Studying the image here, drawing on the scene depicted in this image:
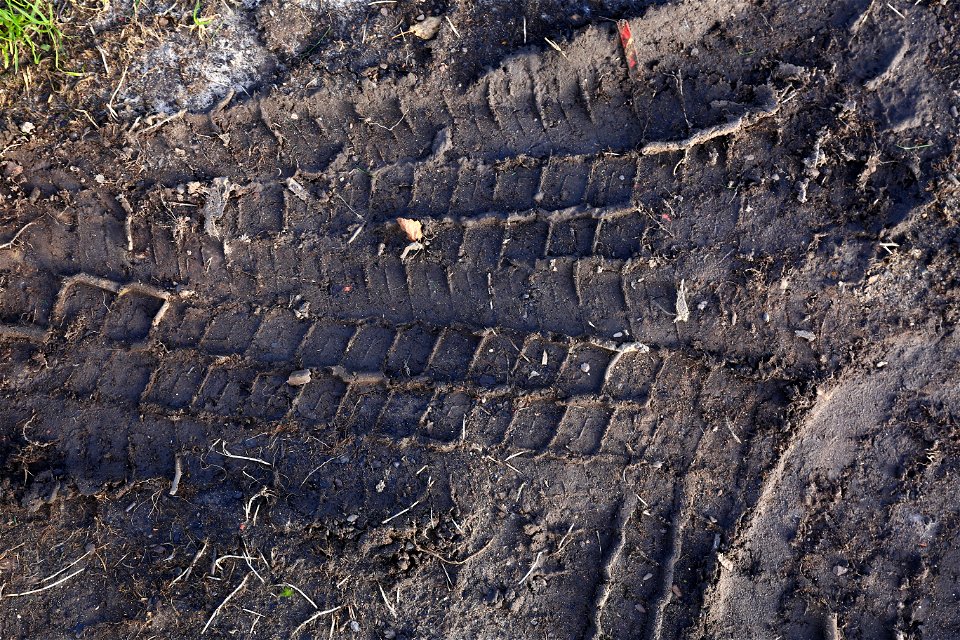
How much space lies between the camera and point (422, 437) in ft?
9.50

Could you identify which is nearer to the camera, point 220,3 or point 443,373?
point 443,373

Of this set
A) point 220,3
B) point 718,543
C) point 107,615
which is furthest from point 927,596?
point 220,3

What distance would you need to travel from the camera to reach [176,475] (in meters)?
2.90

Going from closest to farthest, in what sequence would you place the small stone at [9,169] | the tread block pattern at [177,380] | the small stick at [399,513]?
1. the small stick at [399,513]
2. the tread block pattern at [177,380]
3. the small stone at [9,169]

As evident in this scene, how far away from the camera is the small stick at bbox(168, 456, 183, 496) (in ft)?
9.48

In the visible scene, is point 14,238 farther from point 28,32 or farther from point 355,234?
point 355,234

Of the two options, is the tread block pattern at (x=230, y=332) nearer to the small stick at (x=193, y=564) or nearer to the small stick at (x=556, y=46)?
the small stick at (x=193, y=564)

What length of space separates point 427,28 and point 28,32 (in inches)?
85.1

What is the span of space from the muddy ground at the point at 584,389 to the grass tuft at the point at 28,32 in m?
1.14

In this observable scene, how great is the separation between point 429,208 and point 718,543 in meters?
2.26

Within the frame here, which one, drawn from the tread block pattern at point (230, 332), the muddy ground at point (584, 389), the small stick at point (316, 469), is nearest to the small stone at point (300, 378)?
the muddy ground at point (584, 389)

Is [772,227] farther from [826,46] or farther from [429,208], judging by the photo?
[429,208]

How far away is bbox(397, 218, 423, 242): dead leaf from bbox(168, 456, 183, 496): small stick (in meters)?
1.64

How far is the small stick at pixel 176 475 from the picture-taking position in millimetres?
2891
